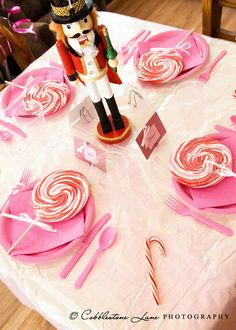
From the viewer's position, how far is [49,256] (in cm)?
81

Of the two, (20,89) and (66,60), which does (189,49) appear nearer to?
(66,60)

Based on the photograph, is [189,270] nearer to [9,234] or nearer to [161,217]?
[161,217]

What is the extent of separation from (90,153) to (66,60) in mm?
236

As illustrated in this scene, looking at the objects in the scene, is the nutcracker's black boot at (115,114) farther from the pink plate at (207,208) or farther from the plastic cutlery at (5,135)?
the plastic cutlery at (5,135)

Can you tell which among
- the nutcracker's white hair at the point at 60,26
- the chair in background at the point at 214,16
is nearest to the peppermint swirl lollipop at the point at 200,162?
the nutcracker's white hair at the point at 60,26

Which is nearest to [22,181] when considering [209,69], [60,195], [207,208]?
[60,195]

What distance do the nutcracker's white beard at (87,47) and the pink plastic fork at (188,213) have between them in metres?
0.38

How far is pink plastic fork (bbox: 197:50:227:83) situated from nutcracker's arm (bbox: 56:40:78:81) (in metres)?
0.39

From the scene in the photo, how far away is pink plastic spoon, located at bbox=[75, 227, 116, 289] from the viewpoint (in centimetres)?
77

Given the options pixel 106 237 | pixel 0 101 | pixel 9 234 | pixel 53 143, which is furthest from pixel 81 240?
pixel 0 101

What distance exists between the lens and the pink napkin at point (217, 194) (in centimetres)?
80

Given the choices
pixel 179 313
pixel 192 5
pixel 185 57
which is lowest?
pixel 192 5

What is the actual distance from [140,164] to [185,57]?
16.3 inches

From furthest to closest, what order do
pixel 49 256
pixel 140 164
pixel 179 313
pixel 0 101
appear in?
pixel 0 101 → pixel 140 164 → pixel 49 256 → pixel 179 313
